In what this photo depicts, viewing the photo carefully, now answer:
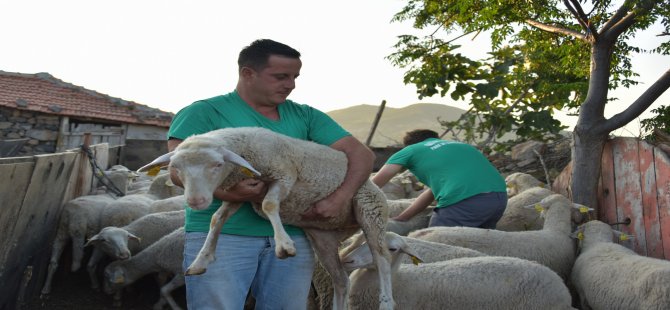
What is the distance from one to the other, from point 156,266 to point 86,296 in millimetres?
911

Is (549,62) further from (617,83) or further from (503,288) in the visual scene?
(503,288)

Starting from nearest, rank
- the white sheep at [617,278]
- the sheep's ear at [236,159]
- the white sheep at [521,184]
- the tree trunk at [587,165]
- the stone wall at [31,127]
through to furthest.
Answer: the sheep's ear at [236,159], the white sheep at [617,278], the tree trunk at [587,165], the white sheep at [521,184], the stone wall at [31,127]

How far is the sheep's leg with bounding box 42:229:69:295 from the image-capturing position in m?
6.25

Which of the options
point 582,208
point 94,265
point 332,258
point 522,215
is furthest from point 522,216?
point 94,265

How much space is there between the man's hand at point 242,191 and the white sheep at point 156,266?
3.47 metres

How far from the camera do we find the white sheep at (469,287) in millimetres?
3982

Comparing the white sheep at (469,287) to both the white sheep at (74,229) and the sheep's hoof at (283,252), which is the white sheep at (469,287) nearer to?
the sheep's hoof at (283,252)

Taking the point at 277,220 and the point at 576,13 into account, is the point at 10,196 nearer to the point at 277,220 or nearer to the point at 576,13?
the point at 277,220

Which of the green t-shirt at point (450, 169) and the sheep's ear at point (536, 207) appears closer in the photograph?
the green t-shirt at point (450, 169)

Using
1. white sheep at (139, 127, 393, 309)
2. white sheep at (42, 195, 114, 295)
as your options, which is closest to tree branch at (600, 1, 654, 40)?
white sheep at (139, 127, 393, 309)

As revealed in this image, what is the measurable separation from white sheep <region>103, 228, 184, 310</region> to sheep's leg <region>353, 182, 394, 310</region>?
327cm

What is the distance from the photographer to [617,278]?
458cm

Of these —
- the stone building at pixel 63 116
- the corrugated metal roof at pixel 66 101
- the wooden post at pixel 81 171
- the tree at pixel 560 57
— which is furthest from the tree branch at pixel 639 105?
the corrugated metal roof at pixel 66 101

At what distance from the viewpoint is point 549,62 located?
857 centimetres
